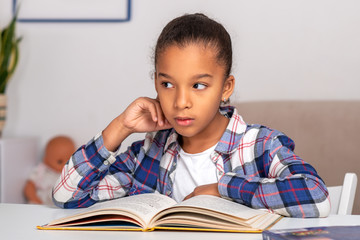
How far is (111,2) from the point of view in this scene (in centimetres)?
289

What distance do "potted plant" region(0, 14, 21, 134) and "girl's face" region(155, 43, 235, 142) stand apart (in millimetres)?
1855

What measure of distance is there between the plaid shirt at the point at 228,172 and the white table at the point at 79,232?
0.05 m

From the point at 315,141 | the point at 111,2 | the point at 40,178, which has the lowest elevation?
the point at 40,178

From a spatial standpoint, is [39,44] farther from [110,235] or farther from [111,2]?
[110,235]

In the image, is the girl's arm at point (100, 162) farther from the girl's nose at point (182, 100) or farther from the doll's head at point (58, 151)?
the doll's head at point (58, 151)

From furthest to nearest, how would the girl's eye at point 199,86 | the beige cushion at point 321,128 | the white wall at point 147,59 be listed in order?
the white wall at point 147,59 → the beige cushion at point 321,128 → the girl's eye at point 199,86

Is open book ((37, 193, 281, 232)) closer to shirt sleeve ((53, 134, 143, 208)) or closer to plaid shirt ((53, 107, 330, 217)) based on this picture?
plaid shirt ((53, 107, 330, 217))

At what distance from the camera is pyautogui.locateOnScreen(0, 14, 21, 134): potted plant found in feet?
9.27

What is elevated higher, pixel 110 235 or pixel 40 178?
pixel 110 235

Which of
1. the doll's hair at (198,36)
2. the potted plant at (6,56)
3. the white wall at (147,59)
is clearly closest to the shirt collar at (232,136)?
the doll's hair at (198,36)

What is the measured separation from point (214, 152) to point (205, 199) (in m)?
0.29

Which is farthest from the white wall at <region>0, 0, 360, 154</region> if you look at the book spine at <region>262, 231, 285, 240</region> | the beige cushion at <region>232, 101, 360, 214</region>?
the book spine at <region>262, 231, 285, 240</region>

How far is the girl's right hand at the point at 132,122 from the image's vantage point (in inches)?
49.9

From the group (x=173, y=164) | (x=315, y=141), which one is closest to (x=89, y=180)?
(x=173, y=164)
